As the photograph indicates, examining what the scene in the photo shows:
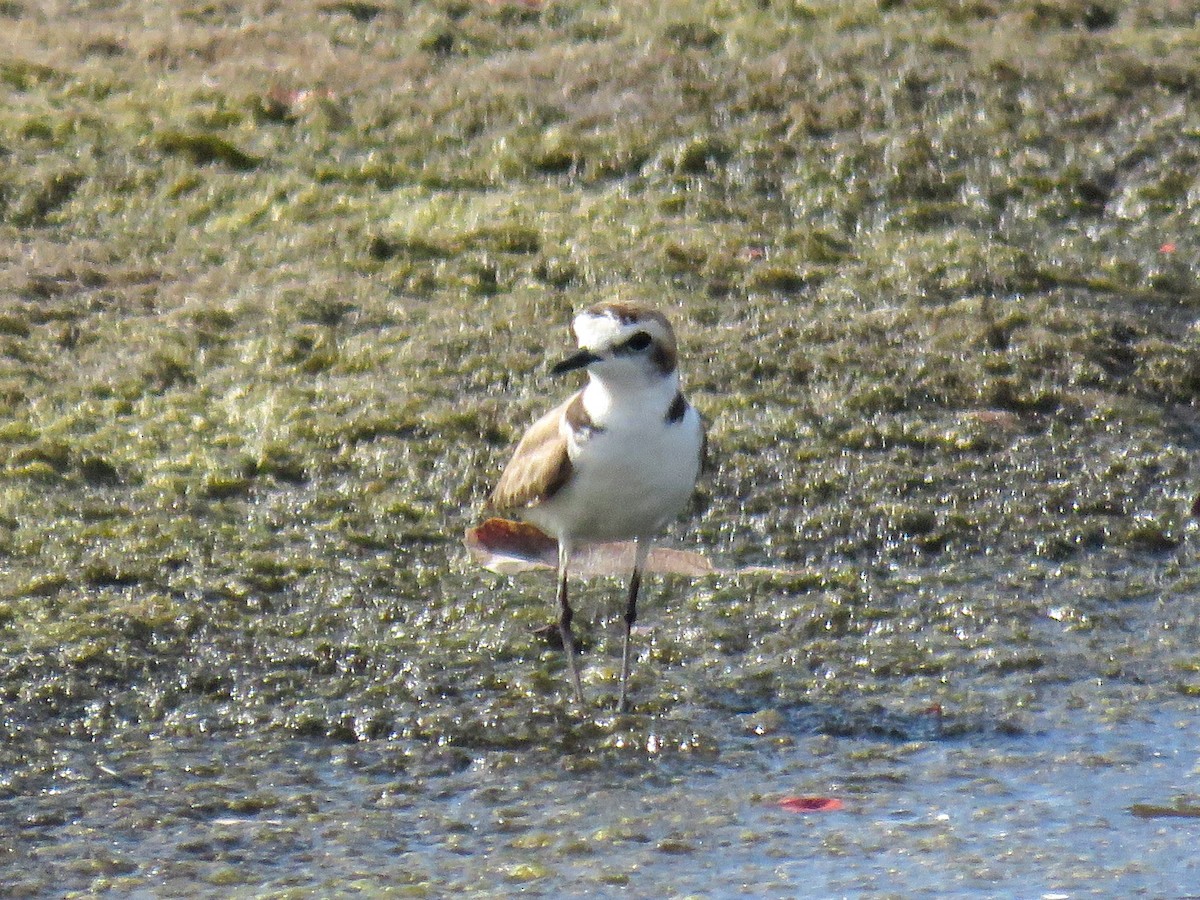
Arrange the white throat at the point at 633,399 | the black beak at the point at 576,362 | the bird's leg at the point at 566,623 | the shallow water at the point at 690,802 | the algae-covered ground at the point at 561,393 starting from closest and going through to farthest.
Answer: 1. the shallow water at the point at 690,802
2. the algae-covered ground at the point at 561,393
3. the black beak at the point at 576,362
4. the white throat at the point at 633,399
5. the bird's leg at the point at 566,623

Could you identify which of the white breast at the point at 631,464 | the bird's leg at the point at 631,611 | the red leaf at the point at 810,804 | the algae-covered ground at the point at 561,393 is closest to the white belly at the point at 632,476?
the white breast at the point at 631,464

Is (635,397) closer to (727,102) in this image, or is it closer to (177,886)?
(177,886)

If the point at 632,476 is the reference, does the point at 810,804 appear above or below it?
below

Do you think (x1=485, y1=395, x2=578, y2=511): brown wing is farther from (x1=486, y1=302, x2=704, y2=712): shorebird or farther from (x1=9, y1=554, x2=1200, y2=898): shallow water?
(x1=9, y1=554, x2=1200, y2=898): shallow water

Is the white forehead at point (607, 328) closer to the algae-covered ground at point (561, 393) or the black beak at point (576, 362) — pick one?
the black beak at point (576, 362)

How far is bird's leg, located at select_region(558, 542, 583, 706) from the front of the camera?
4801 mm

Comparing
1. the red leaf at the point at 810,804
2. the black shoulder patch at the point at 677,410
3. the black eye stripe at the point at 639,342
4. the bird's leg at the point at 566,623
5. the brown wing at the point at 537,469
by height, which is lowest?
the red leaf at the point at 810,804

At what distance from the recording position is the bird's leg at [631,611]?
189 inches

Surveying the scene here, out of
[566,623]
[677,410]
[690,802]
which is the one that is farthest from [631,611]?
[690,802]

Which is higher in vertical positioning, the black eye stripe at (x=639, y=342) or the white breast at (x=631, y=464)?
the black eye stripe at (x=639, y=342)

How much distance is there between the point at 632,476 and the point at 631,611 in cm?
44

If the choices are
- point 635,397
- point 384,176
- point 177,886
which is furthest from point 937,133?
point 177,886

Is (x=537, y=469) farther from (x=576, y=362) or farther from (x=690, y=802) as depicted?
(x=690, y=802)

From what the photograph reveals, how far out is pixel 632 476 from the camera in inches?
186
